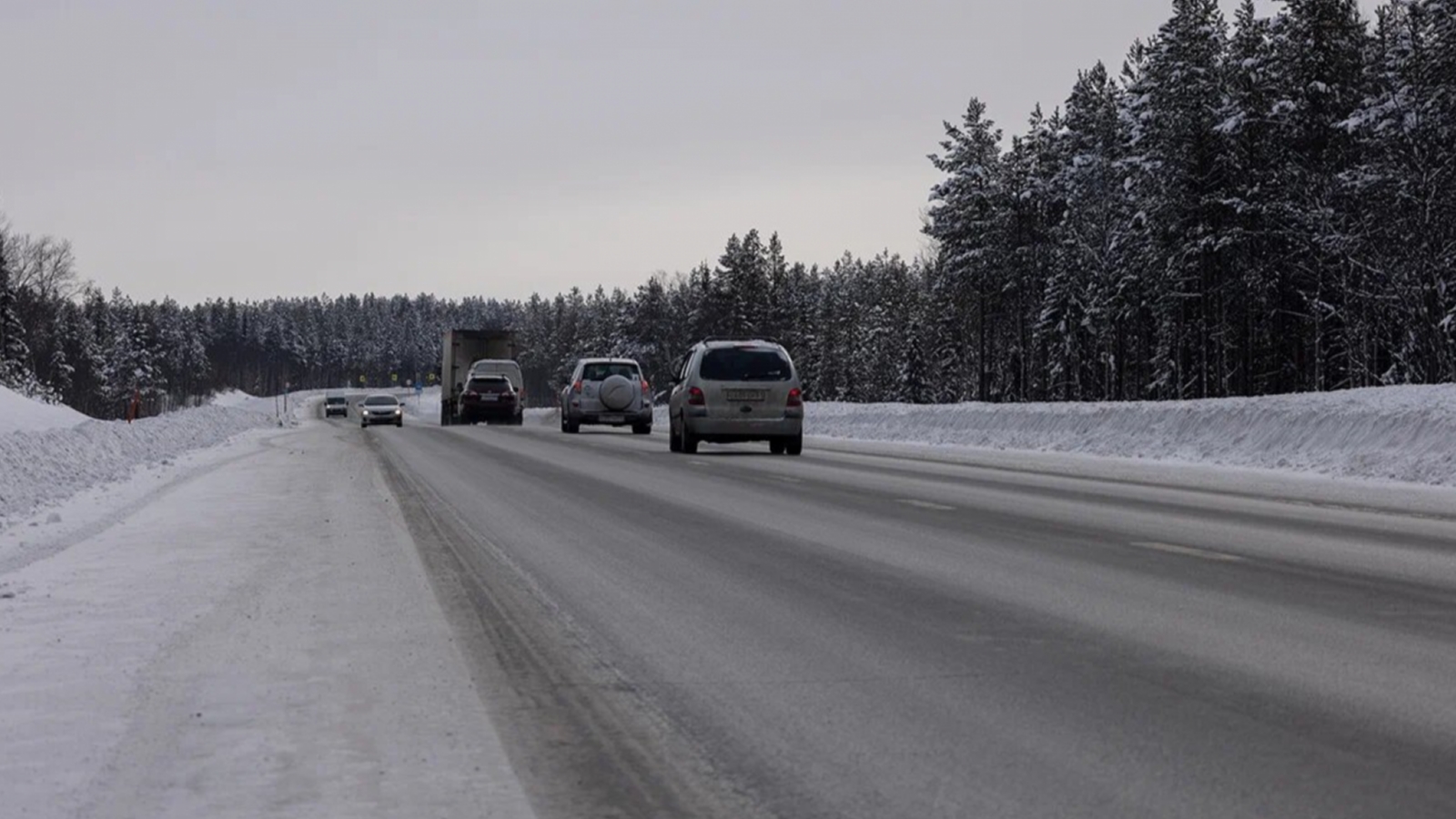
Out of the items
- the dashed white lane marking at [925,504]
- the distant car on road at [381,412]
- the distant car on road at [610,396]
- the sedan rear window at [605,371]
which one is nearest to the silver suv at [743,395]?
the dashed white lane marking at [925,504]

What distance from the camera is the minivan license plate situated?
26.3 meters

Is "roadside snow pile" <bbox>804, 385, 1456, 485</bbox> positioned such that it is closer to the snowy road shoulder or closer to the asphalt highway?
the asphalt highway

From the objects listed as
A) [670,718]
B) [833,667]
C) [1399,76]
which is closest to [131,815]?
[670,718]

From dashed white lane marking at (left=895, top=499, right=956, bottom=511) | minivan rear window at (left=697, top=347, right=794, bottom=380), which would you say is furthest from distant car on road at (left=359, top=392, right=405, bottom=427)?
dashed white lane marking at (left=895, top=499, right=956, bottom=511)

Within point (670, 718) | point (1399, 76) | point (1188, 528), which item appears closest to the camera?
point (670, 718)

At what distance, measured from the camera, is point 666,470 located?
70.1 feet

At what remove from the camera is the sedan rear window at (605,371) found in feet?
132

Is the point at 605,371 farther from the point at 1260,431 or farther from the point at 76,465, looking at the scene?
the point at 76,465

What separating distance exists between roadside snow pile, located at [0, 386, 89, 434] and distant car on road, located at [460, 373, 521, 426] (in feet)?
43.7

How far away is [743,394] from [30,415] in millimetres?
21338

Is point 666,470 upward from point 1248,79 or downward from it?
downward

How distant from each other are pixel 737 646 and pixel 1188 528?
22.7 ft

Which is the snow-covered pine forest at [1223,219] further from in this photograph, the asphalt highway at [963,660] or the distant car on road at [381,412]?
the asphalt highway at [963,660]

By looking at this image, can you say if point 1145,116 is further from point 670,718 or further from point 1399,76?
point 670,718
